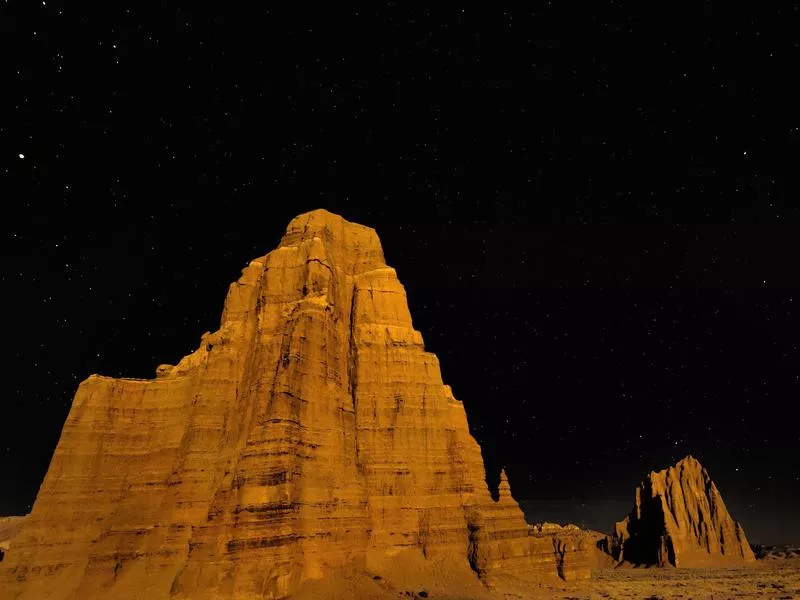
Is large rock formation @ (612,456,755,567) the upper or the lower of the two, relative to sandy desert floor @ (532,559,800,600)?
upper

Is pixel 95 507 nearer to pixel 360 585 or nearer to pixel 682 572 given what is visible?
pixel 360 585

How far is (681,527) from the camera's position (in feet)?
281

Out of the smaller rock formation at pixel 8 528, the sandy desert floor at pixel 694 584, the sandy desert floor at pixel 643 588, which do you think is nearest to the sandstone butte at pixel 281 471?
the sandy desert floor at pixel 643 588

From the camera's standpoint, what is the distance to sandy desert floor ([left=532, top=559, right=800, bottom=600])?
155 feet

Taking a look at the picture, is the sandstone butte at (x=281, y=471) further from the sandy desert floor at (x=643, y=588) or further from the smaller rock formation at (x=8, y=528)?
the smaller rock formation at (x=8, y=528)

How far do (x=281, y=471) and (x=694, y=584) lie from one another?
52.1 meters

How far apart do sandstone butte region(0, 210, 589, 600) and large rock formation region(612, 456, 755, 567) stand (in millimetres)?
42293

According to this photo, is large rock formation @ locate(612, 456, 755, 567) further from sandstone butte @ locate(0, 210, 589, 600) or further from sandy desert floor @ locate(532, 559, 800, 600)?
sandstone butte @ locate(0, 210, 589, 600)

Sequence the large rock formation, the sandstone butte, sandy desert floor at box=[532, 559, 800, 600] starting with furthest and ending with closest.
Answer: the large rock formation < sandy desert floor at box=[532, 559, 800, 600] < the sandstone butte

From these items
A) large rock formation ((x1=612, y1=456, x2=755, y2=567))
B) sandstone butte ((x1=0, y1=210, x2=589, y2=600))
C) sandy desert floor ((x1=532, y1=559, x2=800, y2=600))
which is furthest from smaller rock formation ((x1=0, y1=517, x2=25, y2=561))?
large rock formation ((x1=612, y1=456, x2=755, y2=567))

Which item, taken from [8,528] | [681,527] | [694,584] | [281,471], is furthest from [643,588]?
[8,528]

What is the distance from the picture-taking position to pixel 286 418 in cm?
3766

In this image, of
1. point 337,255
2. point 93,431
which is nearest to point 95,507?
point 93,431

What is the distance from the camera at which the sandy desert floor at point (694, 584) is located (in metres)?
47.2
